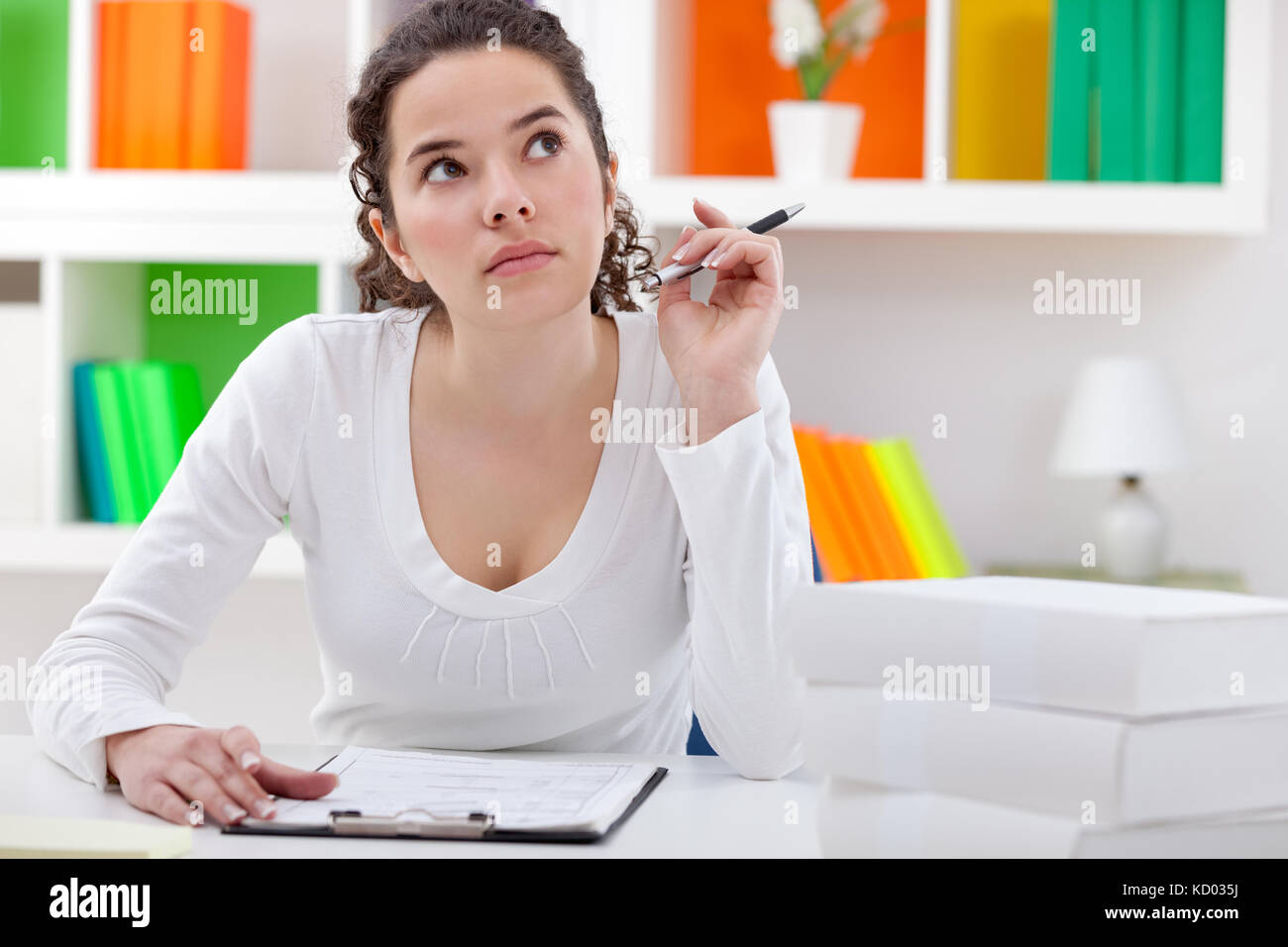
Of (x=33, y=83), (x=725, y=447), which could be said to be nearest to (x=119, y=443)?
(x=33, y=83)

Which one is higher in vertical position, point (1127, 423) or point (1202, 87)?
point (1202, 87)

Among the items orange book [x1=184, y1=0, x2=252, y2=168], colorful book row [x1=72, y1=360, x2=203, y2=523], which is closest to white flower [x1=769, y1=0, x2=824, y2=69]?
orange book [x1=184, y1=0, x2=252, y2=168]

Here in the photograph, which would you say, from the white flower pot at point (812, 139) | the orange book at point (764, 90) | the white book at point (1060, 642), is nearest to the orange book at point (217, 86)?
the orange book at point (764, 90)

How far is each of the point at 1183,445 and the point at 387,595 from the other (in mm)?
1584

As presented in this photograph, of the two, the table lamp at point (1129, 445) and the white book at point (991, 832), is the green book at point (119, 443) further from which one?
the white book at point (991, 832)

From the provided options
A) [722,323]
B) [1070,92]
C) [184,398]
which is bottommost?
[184,398]

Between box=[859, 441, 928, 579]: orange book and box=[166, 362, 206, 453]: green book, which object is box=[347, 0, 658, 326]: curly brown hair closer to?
box=[859, 441, 928, 579]: orange book

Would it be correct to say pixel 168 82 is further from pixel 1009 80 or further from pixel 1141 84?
pixel 1141 84

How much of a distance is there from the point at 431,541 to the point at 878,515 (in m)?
1.05

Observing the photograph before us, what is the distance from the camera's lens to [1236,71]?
205 cm

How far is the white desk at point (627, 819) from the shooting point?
79 centimetres

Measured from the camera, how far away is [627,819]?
87cm
